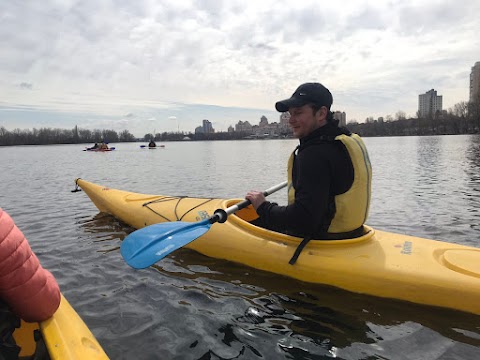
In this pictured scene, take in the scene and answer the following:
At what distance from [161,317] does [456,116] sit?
314 feet

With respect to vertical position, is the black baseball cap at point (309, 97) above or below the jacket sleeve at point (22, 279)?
above

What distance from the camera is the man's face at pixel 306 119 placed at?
3.57m

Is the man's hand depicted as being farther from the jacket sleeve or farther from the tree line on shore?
the tree line on shore

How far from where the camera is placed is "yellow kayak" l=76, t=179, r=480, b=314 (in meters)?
3.23

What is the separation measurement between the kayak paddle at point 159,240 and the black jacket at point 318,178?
72 cm

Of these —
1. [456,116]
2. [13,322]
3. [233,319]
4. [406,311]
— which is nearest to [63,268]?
[233,319]

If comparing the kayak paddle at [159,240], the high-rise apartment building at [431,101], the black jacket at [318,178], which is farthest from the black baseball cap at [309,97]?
the high-rise apartment building at [431,101]

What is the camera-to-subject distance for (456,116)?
3292 inches

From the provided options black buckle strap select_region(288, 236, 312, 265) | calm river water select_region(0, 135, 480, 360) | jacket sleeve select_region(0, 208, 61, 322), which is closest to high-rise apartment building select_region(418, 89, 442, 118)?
calm river water select_region(0, 135, 480, 360)

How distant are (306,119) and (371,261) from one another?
59.8 inches

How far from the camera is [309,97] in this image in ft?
11.4

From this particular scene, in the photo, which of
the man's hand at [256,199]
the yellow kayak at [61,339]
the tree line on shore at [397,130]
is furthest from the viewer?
the tree line on shore at [397,130]

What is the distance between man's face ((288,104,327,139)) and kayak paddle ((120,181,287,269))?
1.00 metres

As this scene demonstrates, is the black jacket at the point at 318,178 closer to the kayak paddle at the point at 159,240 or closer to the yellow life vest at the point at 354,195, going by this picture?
the yellow life vest at the point at 354,195
